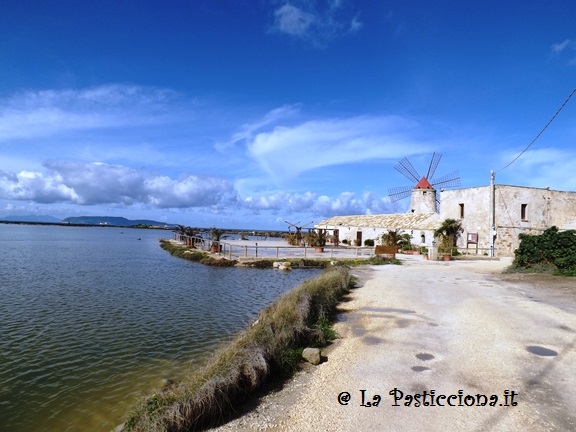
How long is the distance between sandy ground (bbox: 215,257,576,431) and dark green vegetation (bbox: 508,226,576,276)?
6702mm

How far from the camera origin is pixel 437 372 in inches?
241

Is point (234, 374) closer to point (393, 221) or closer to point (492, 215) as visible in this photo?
point (492, 215)

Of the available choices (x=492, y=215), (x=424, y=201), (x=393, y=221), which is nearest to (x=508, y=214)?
(x=492, y=215)

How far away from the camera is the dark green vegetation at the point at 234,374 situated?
4.82 metres

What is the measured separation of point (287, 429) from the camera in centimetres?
477

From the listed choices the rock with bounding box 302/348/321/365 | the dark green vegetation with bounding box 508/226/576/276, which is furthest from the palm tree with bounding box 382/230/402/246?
the rock with bounding box 302/348/321/365

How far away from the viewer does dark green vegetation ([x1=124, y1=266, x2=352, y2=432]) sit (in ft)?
15.8

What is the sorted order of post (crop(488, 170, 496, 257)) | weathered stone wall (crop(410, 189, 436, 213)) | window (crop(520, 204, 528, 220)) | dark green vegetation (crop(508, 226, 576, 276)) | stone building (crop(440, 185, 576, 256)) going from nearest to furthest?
1. dark green vegetation (crop(508, 226, 576, 276))
2. post (crop(488, 170, 496, 257))
3. stone building (crop(440, 185, 576, 256))
4. window (crop(520, 204, 528, 220))
5. weathered stone wall (crop(410, 189, 436, 213))

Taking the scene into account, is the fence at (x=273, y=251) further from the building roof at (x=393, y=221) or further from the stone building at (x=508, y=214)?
the stone building at (x=508, y=214)

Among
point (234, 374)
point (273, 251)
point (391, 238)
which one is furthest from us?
point (273, 251)

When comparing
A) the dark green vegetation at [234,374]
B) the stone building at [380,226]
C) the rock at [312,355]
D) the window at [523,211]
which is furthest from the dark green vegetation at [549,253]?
the rock at [312,355]

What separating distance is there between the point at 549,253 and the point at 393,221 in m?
22.0

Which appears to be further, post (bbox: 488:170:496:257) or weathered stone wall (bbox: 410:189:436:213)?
weathered stone wall (bbox: 410:189:436:213)

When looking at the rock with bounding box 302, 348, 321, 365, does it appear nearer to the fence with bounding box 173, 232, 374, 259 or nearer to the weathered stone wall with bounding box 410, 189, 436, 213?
the fence with bounding box 173, 232, 374, 259
